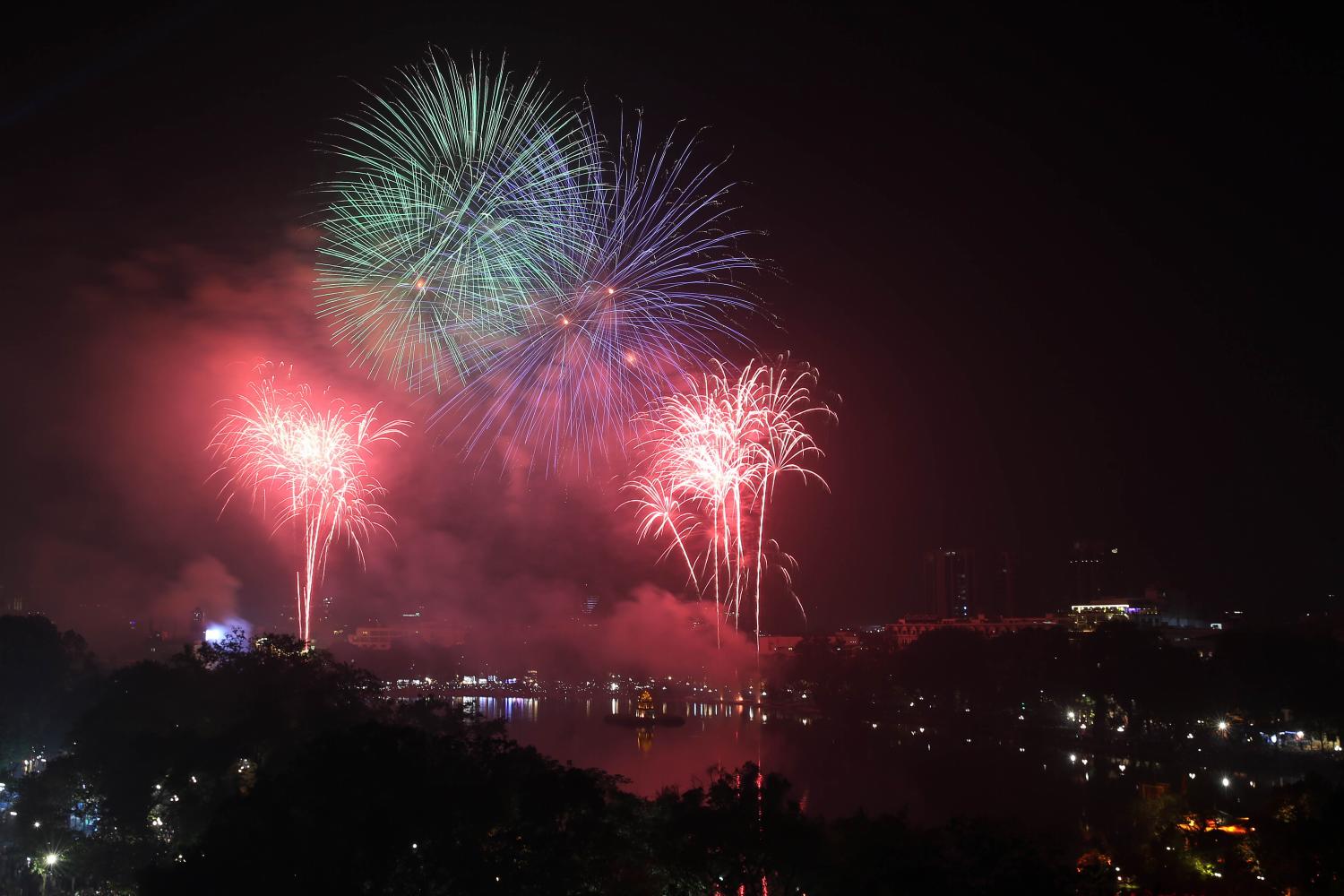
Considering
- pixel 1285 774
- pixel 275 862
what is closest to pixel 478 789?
pixel 275 862

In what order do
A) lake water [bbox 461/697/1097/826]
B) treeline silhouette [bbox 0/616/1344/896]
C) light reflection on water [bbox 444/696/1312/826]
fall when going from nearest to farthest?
treeline silhouette [bbox 0/616/1344/896] < lake water [bbox 461/697/1097/826] < light reflection on water [bbox 444/696/1312/826]

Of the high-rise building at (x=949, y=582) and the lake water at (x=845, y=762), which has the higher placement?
the high-rise building at (x=949, y=582)

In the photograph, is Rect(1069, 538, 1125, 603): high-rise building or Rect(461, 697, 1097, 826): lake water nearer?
Rect(461, 697, 1097, 826): lake water

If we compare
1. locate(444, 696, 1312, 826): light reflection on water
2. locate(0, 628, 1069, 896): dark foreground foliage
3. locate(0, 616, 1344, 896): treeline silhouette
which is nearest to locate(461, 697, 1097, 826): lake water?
locate(444, 696, 1312, 826): light reflection on water

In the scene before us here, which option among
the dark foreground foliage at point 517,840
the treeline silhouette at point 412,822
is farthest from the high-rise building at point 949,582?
the dark foreground foliage at point 517,840

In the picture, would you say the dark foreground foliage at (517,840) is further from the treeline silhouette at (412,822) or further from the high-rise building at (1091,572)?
the high-rise building at (1091,572)

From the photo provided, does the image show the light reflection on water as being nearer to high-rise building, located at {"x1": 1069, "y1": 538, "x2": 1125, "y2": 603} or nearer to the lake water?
the lake water

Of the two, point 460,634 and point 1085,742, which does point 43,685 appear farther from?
point 460,634

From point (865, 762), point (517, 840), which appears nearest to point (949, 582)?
point (865, 762)
